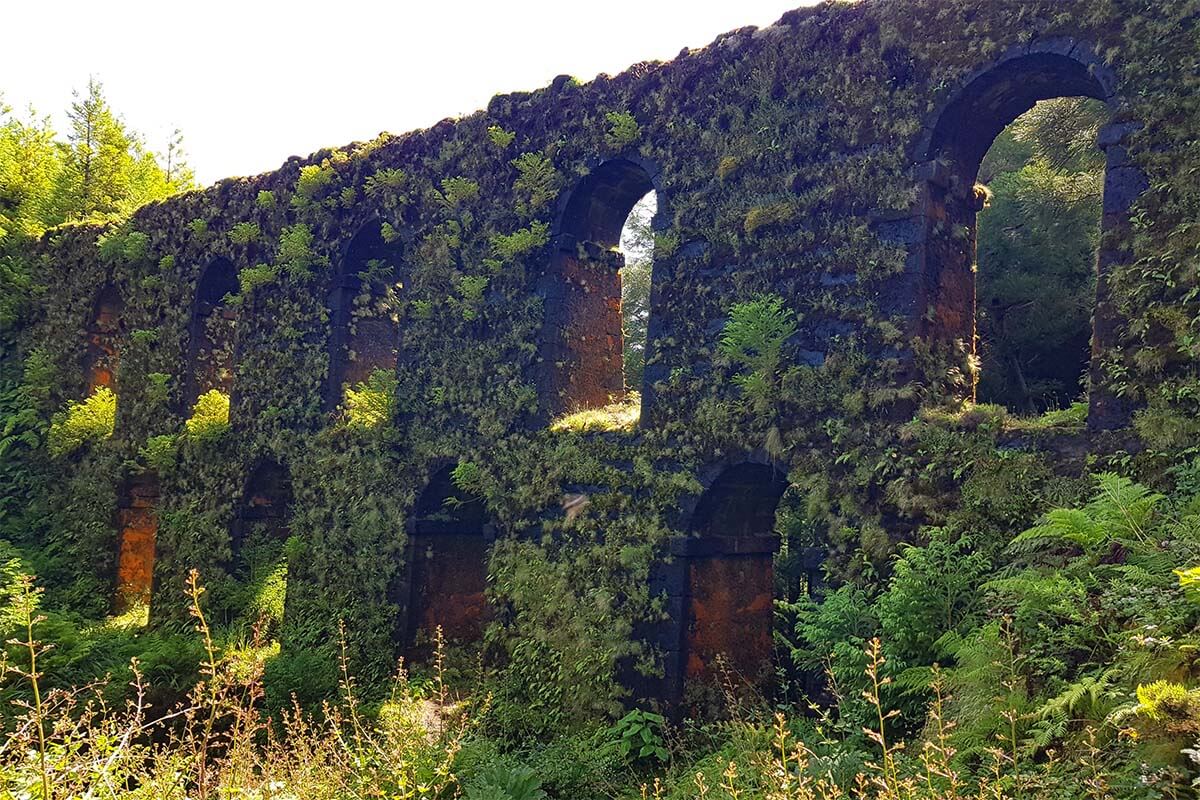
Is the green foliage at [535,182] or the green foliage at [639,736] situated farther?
the green foliage at [535,182]

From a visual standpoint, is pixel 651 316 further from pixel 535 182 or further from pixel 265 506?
pixel 265 506

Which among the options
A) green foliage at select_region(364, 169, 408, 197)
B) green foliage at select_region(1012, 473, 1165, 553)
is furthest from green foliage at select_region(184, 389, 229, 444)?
green foliage at select_region(1012, 473, 1165, 553)

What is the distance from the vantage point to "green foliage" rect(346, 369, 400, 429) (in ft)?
37.5

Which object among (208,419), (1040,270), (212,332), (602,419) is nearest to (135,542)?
(208,419)

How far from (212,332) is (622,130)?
8.33 m

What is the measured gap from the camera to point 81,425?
49.9ft

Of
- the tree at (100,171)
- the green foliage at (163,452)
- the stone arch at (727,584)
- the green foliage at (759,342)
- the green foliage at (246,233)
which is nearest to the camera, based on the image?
the green foliage at (759,342)

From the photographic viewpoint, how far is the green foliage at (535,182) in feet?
34.3

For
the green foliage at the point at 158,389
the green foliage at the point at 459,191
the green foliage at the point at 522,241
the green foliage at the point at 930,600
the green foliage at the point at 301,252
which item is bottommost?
the green foliage at the point at 930,600

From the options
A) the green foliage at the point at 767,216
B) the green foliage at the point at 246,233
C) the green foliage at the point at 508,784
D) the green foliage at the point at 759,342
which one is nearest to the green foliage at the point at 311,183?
the green foliage at the point at 246,233

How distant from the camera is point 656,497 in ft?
29.1

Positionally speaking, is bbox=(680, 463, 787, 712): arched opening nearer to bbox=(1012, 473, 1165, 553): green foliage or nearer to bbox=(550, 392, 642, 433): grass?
bbox=(550, 392, 642, 433): grass

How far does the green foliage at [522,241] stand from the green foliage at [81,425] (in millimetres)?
8386

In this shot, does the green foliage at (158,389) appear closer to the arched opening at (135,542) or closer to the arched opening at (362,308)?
the arched opening at (135,542)
